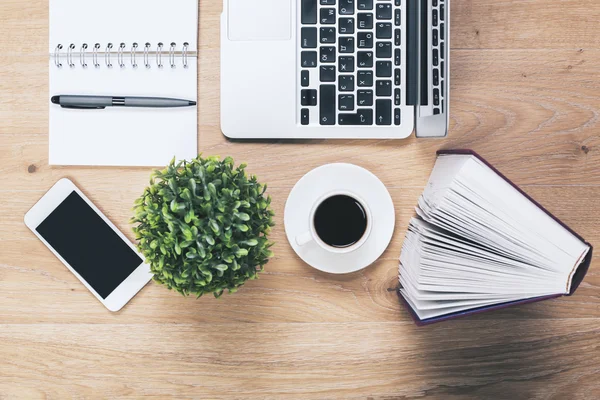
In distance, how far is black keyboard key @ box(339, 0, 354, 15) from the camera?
75 cm

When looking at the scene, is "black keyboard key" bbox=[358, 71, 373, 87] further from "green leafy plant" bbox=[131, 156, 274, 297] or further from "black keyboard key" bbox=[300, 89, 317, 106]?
"green leafy plant" bbox=[131, 156, 274, 297]

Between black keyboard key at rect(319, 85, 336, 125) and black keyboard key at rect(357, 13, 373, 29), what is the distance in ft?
0.35

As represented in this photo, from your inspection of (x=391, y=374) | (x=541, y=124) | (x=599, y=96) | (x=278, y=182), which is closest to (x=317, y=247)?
(x=278, y=182)

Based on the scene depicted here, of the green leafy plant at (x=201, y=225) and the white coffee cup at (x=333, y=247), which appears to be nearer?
the green leafy plant at (x=201, y=225)

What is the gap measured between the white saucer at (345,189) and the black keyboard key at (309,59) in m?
0.16

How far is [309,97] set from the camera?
76cm

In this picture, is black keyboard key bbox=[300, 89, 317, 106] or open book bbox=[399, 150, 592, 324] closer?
open book bbox=[399, 150, 592, 324]

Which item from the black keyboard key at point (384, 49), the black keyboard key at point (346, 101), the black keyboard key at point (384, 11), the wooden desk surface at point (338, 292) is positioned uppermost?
the black keyboard key at point (384, 11)

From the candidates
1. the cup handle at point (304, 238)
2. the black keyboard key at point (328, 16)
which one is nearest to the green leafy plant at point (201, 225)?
the cup handle at point (304, 238)

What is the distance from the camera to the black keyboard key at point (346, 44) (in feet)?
2.46

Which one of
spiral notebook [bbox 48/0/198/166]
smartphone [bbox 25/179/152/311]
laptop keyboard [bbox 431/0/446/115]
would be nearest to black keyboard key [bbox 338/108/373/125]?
laptop keyboard [bbox 431/0/446/115]

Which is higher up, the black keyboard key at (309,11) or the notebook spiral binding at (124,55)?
the black keyboard key at (309,11)

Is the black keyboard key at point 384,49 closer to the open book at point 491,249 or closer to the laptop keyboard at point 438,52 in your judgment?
the laptop keyboard at point 438,52

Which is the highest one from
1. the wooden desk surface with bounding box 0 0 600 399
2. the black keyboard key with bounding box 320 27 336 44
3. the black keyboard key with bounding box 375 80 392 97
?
the black keyboard key with bounding box 320 27 336 44
